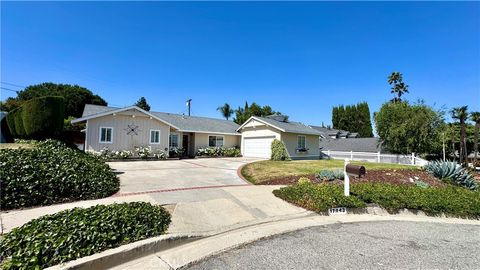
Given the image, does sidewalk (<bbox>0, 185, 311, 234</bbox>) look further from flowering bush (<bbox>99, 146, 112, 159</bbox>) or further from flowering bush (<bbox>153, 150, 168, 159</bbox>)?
flowering bush (<bbox>153, 150, 168, 159</bbox>)

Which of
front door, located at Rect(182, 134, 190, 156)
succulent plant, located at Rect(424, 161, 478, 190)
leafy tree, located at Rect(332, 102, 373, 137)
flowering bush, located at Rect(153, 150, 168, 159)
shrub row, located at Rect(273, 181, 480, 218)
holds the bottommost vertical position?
shrub row, located at Rect(273, 181, 480, 218)

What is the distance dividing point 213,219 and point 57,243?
111 inches

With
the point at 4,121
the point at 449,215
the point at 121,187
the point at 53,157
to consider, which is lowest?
the point at 449,215

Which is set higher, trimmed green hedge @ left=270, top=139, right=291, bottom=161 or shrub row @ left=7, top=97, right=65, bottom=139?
shrub row @ left=7, top=97, right=65, bottom=139

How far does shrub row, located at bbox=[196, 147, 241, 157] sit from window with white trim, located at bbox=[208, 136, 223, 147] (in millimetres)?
838

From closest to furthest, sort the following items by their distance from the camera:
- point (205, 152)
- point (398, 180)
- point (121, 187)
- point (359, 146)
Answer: point (121, 187)
point (398, 180)
point (205, 152)
point (359, 146)

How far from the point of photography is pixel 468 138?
3591 cm

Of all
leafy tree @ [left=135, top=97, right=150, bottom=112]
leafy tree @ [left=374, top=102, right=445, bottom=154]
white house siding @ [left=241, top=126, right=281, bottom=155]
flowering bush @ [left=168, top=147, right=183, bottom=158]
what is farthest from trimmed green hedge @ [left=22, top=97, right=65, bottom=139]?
leafy tree @ [left=135, top=97, right=150, bottom=112]

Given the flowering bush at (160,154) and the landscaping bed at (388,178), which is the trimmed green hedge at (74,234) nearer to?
the landscaping bed at (388,178)

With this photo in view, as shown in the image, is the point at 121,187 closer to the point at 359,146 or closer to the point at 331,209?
the point at 331,209

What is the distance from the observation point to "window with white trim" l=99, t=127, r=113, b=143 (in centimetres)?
1675

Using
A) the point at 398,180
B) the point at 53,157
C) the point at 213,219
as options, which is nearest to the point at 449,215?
the point at 398,180

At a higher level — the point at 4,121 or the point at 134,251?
the point at 4,121

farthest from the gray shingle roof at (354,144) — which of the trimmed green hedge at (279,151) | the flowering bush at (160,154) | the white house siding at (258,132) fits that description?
the flowering bush at (160,154)
